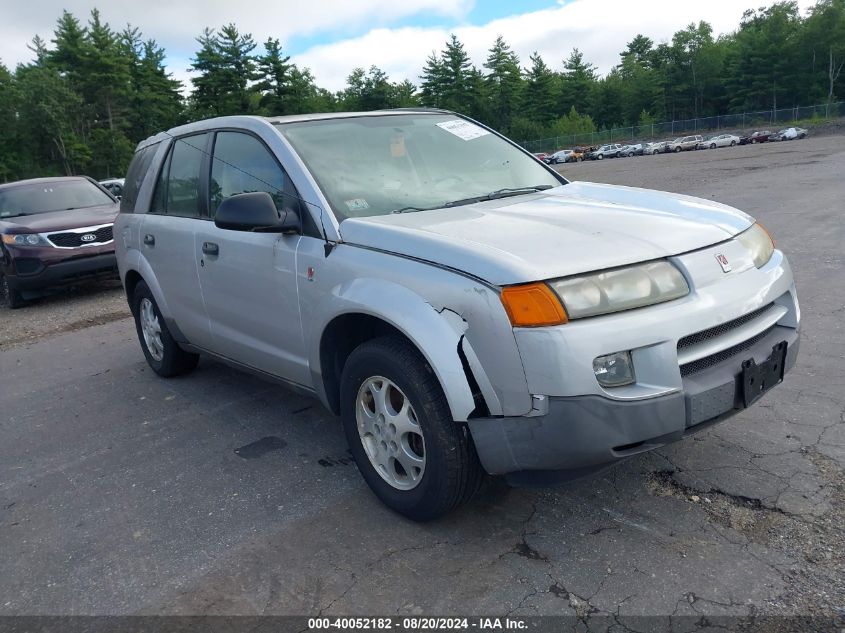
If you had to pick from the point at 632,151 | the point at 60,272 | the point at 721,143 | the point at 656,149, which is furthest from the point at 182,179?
the point at 632,151

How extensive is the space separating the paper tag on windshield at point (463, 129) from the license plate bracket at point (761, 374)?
2205 millimetres

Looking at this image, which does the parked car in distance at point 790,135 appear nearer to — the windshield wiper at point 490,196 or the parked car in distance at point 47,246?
the parked car in distance at point 47,246

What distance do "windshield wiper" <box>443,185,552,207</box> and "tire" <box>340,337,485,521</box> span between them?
38.4 inches

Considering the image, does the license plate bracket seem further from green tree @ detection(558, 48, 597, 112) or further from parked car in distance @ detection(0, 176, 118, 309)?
green tree @ detection(558, 48, 597, 112)

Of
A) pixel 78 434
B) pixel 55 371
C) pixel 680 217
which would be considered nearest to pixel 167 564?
pixel 78 434

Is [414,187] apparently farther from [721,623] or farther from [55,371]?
[55,371]

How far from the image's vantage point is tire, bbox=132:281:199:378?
544 centimetres

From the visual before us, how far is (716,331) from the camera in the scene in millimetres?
2861

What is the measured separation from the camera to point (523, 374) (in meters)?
2.61

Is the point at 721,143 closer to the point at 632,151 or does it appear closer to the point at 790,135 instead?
the point at 790,135

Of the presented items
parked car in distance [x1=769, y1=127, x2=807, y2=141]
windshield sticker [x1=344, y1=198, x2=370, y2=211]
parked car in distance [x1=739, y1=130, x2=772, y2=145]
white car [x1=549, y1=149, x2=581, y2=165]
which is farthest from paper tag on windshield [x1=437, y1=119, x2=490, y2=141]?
white car [x1=549, y1=149, x2=581, y2=165]

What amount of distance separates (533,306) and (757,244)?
1.42 metres

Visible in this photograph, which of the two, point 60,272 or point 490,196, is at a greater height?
point 490,196

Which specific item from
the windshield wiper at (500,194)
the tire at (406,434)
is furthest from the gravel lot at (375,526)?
the windshield wiper at (500,194)
